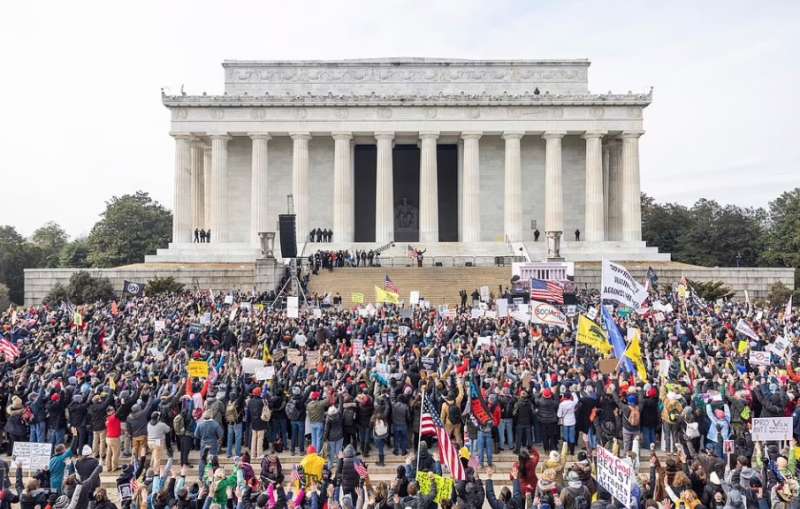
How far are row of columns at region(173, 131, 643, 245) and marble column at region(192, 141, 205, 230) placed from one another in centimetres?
71

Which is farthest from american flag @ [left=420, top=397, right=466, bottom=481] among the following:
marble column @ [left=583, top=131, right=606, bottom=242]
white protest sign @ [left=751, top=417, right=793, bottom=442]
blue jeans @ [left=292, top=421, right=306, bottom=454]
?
marble column @ [left=583, top=131, right=606, bottom=242]

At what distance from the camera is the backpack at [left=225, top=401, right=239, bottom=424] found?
16.7 meters

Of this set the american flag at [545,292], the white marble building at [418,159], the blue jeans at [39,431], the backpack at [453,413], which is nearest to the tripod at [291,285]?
the american flag at [545,292]

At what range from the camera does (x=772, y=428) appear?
46.3 ft

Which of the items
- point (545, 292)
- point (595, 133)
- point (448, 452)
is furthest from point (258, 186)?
point (448, 452)

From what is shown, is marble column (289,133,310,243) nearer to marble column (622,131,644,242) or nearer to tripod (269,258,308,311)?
tripod (269,258,308,311)

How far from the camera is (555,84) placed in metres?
66.1

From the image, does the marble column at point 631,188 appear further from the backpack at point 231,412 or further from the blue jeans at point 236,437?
the backpack at point 231,412

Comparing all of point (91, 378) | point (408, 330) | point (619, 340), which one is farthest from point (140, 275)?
point (619, 340)

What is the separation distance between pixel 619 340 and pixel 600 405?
367 cm

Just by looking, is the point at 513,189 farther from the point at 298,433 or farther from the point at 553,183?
the point at 298,433

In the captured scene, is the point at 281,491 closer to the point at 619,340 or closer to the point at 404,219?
the point at 619,340

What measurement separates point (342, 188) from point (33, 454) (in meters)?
50.3

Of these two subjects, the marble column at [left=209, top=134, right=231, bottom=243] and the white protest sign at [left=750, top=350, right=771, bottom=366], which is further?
the marble column at [left=209, top=134, right=231, bottom=243]
